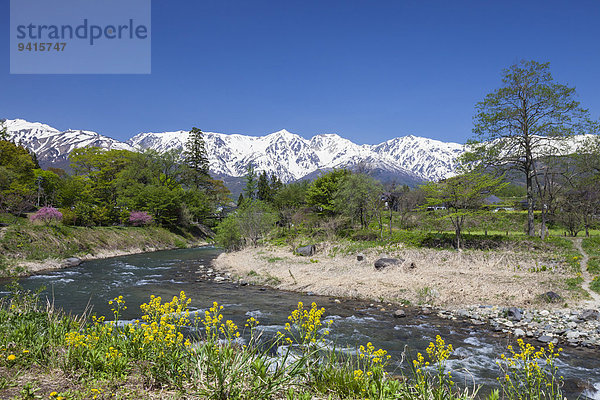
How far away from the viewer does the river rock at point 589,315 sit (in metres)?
11.3

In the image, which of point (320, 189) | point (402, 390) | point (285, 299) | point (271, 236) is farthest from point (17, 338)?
point (320, 189)

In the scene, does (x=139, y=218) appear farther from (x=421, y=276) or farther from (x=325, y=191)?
(x=421, y=276)

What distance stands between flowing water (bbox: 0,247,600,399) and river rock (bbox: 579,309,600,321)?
119 inches

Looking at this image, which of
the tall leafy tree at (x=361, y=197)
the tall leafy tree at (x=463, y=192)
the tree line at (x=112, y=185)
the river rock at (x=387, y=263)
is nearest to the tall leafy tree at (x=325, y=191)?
the tall leafy tree at (x=361, y=197)

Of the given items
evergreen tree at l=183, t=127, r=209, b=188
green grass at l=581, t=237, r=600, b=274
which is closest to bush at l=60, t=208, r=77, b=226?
evergreen tree at l=183, t=127, r=209, b=188

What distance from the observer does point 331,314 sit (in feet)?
41.9

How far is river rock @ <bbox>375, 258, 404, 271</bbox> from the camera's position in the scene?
1997 centimetres

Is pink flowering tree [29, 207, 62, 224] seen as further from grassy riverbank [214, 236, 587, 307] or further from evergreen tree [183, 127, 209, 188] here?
evergreen tree [183, 127, 209, 188]

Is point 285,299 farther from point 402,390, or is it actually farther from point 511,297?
point 402,390

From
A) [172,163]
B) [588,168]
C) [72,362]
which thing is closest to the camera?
[72,362]

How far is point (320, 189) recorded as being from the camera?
38.2 metres

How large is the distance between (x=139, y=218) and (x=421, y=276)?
4005 cm

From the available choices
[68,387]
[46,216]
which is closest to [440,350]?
[68,387]

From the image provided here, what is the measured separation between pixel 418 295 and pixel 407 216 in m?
26.4
